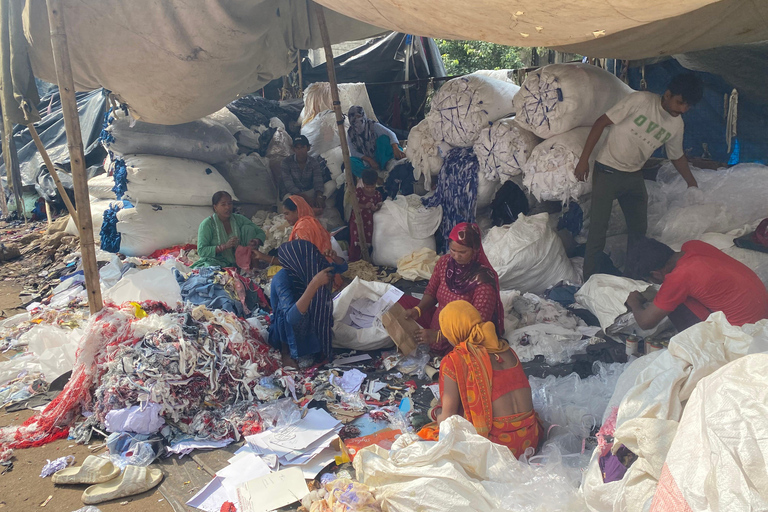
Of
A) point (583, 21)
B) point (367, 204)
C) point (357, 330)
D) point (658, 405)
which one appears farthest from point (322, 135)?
point (658, 405)

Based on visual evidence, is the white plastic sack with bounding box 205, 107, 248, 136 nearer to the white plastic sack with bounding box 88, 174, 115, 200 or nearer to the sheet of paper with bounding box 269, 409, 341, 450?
the white plastic sack with bounding box 88, 174, 115, 200

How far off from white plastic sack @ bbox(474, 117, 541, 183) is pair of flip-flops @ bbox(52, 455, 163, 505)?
345cm

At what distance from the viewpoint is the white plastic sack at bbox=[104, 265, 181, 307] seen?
3.89m

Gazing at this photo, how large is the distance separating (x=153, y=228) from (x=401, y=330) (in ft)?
11.0

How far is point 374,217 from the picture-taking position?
5.64 meters

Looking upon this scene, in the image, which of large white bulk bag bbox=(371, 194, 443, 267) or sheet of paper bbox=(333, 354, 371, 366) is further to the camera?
large white bulk bag bbox=(371, 194, 443, 267)

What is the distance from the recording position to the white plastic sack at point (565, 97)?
13.3ft

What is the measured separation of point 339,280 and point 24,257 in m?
4.72

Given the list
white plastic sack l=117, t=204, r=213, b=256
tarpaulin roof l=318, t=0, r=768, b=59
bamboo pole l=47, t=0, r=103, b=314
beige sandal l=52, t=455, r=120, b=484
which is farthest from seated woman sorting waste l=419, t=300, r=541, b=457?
white plastic sack l=117, t=204, r=213, b=256

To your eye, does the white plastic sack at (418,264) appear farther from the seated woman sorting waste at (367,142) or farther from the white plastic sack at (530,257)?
the seated woman sorting waste at (367,142)

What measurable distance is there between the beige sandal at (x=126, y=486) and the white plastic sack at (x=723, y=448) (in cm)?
218

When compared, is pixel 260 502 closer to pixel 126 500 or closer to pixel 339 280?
pixel 126 500

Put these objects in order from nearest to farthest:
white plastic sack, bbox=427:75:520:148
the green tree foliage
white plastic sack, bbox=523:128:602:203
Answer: white plastic sack, bbox=523:128:602:203 → white plastic sack, bbox=427:75:520:148 → the green tree foliage

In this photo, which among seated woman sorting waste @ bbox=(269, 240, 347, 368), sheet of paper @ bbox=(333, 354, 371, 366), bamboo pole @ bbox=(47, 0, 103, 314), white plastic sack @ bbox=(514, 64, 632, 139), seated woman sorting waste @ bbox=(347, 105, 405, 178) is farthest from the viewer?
seated woman sorting waste @ bbox=(347, 105, 405, 178)
